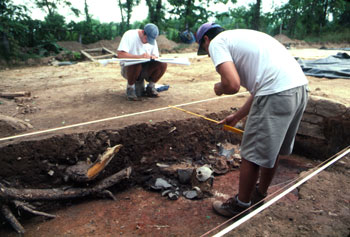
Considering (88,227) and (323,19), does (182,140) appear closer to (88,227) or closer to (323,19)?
(88,227)

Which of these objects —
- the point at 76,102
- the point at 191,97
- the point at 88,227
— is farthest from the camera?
the point at 191,97

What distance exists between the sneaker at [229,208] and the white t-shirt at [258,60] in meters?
0.93

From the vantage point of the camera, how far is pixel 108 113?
3.60m

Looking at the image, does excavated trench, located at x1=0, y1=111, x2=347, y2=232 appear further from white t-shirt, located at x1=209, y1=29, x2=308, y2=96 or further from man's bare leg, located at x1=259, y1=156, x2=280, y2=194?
white t-shirt, located at x1=209, y1=29, x2=308, y2=96

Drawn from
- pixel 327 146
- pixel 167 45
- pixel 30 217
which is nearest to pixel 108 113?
pixel 30 217

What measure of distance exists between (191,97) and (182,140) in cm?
130

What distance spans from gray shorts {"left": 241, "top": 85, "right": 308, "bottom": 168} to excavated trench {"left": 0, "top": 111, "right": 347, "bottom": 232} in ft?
4.74

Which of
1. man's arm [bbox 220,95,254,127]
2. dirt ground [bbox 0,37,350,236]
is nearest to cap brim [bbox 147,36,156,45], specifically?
dirt ground [bbox 0,37,350,236]

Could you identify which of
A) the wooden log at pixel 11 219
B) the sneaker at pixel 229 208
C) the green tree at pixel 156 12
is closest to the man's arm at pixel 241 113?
the sneaker at pixel 229 208

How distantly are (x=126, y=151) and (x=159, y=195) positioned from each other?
2.17 feet

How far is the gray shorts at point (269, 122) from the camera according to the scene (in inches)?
69.6

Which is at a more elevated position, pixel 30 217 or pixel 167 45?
pixel 167 45

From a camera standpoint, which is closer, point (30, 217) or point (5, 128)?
point (30, 217)

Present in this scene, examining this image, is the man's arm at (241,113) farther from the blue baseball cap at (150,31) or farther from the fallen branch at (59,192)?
the blue baseball cap at (150,31)
